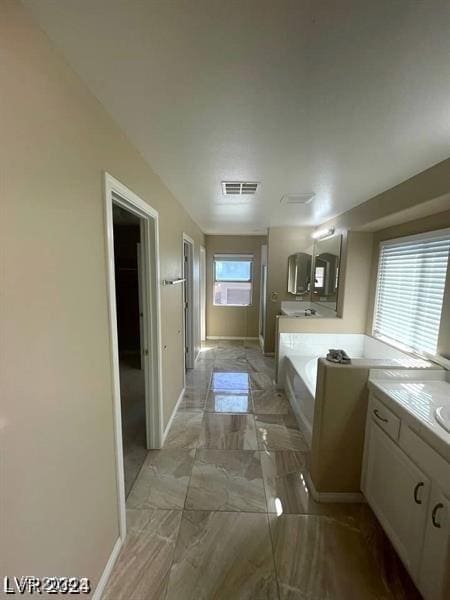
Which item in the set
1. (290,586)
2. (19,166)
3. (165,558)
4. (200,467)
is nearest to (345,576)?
(290,586)

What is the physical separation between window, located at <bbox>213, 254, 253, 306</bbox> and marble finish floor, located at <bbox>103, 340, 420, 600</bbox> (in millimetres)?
3510

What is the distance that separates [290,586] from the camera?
1.35 metres

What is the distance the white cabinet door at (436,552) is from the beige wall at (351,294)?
2.29 metres

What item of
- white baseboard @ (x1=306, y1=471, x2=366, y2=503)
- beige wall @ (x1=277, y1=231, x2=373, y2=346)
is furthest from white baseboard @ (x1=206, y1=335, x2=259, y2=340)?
white baseboard @ (x1=306, y1=471, x2=366, y2=503)

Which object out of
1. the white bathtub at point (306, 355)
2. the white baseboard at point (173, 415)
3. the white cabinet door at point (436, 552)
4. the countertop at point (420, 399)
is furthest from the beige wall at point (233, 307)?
the white cabinet door at point (436, 552)

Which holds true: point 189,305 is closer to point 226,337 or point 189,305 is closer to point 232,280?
point 232,280

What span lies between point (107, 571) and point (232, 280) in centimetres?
496

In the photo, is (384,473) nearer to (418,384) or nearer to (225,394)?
(418,384)

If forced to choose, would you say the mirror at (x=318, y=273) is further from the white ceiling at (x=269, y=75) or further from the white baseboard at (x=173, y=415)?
the white baseboard at (x=173, y=415)

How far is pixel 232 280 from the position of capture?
589 centimetres

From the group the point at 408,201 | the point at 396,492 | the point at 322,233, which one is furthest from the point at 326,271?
the point at 396,492

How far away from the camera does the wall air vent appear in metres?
2.63

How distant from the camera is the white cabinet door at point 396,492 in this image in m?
1.28

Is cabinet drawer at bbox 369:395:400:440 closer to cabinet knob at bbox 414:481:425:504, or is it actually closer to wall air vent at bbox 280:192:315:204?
cabinet knob at bbox 414:481:425:504
